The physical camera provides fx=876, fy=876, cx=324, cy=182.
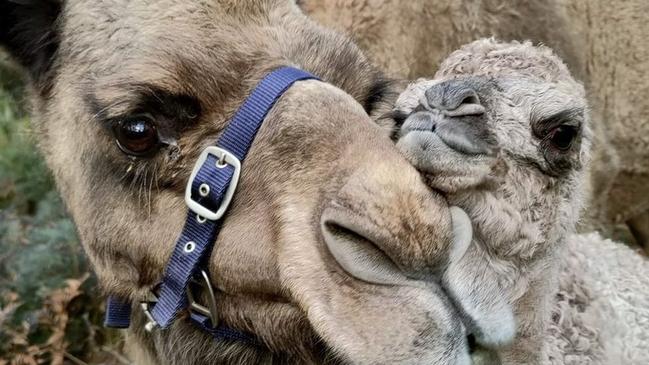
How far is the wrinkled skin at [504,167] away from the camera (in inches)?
95.2

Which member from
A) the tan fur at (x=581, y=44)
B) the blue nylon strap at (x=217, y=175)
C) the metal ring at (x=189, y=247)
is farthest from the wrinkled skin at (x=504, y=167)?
the tan fur at (x=581, y=44)

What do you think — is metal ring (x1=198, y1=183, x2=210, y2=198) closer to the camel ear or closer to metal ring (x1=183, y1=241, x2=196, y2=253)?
metal ring (x1=183, y1=241, x2=196, y2=253)

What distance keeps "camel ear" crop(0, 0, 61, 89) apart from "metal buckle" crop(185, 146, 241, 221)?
0.83 meters

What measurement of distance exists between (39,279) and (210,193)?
3814mm

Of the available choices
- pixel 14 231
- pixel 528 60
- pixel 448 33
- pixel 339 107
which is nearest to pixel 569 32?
pixel 448 33

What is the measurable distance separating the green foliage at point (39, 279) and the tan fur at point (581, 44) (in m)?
2.33

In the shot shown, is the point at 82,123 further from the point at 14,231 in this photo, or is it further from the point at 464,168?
the point at 14,231

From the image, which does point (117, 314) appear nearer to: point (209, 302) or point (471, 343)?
point (209, 302)

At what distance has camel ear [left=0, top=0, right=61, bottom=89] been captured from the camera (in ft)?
10.0

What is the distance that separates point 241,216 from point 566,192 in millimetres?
1027

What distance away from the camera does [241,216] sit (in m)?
2.56

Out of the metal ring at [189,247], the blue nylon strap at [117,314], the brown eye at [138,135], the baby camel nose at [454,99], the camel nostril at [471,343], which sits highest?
the baby camel nose at [454,99]

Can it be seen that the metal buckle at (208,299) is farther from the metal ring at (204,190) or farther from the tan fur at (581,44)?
the tan fur at (581,44)

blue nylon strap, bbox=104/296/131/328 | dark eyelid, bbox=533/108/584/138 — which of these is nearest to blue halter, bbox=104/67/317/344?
blue nylon strap, bbox=104/296/131/328
